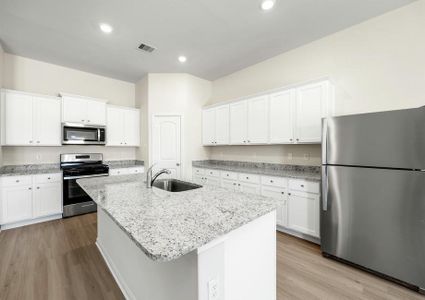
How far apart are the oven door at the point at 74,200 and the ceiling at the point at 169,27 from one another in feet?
7.86

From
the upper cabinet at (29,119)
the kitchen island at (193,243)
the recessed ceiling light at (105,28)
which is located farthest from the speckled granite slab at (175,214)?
the upper cabinet at (29,119)

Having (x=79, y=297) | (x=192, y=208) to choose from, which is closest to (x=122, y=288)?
(x=79, y=297)

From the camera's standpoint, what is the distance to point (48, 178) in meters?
3.42

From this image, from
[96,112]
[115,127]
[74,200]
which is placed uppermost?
[96,112]

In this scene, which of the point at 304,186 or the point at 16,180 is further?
the point at 16,180

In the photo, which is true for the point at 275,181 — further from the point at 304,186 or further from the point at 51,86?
the point at 51,86

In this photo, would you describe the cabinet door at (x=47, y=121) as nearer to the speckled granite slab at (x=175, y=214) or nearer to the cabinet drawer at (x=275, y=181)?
the speckled granite slab at (x=175, y=214)

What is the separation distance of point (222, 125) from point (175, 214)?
327 cm

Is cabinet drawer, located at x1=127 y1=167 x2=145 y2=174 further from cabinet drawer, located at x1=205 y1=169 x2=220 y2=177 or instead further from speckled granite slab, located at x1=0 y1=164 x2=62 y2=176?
cabinet drawer, located at x1=205 y1=169 x2=220 y2=177

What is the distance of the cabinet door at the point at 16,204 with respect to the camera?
3039mm

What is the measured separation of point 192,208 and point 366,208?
6.25ft

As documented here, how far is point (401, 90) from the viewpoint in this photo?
2.38m

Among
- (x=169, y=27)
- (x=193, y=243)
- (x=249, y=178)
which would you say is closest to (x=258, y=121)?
(x=249, y=178)

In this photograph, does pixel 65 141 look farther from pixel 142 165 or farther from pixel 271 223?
pixel 271 223
